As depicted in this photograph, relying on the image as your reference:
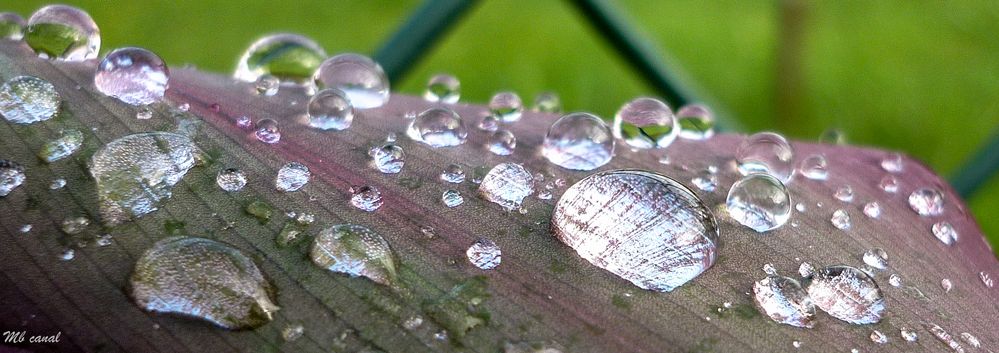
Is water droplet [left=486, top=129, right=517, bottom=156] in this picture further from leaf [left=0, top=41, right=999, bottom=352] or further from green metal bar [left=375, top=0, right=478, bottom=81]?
green metal bar [left=375, top=0, right=478, bottom=81]

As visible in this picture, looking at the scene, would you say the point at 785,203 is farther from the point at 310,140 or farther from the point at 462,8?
the point at 462,8

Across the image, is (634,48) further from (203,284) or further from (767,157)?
Result: (203,284)

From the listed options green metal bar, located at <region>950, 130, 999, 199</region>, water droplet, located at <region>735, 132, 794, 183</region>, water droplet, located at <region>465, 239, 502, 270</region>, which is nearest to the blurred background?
green metal bar, located at <region>950, 130, 999, 199</region>

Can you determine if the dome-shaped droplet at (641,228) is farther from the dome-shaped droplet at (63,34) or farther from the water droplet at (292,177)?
the dome-shaped droplet at (63,34)

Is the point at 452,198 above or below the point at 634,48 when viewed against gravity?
above

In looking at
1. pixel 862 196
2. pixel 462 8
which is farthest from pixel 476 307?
pixel 462 8

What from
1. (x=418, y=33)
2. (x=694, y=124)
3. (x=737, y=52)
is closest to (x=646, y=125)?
(x=694, y=124)

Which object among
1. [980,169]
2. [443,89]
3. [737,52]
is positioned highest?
[443,89]
